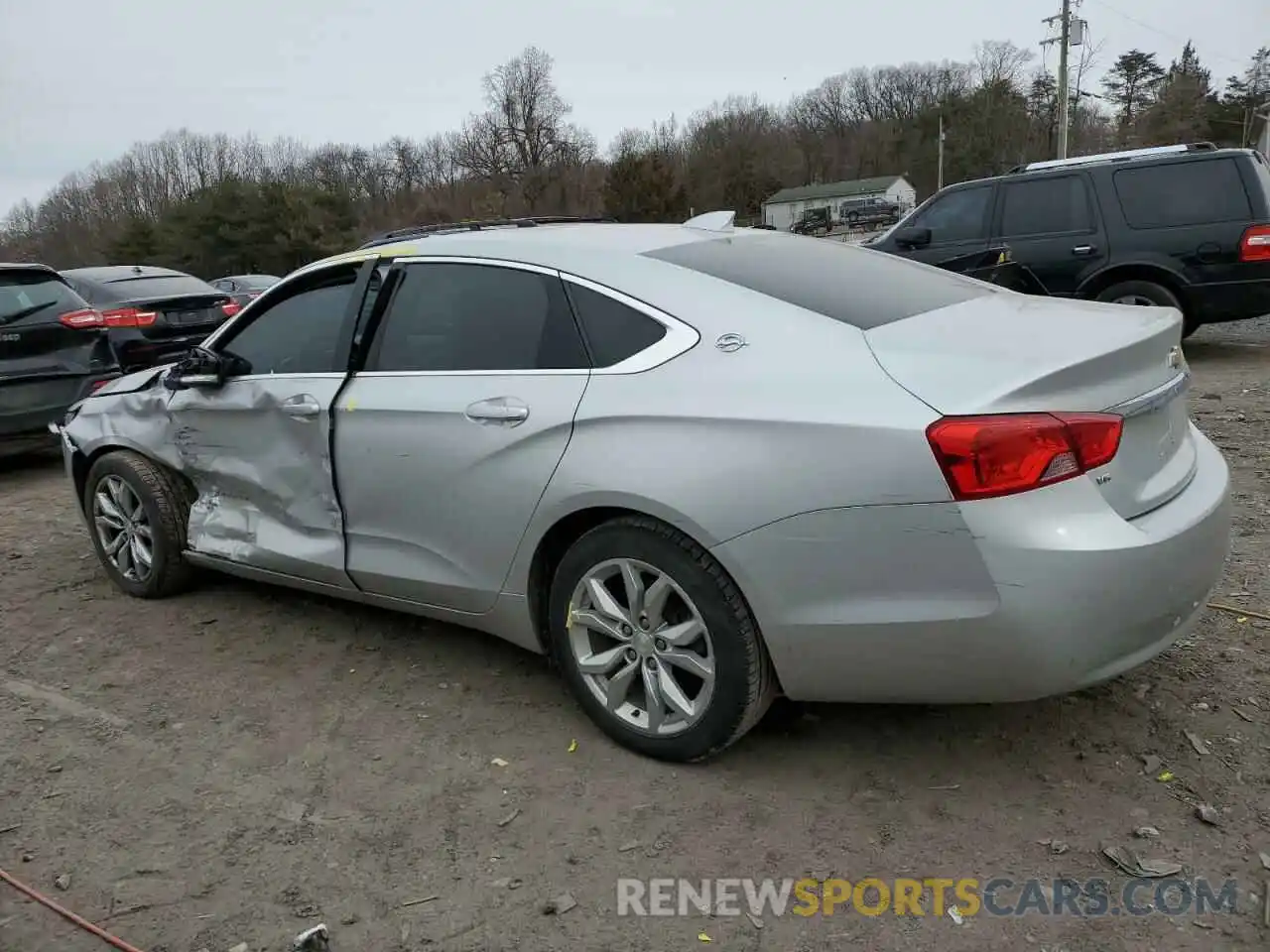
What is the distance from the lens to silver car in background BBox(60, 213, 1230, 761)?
2.40m

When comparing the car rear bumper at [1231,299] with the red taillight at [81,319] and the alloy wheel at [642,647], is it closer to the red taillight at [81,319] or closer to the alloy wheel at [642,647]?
the alloy wheel at [642,647]

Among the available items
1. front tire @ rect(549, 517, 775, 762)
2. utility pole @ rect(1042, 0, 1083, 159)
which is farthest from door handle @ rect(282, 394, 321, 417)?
utility pole @ rect(1042, 0, 1083, 159)

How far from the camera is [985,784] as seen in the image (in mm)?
2795

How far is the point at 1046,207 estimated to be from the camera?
29.3 feet

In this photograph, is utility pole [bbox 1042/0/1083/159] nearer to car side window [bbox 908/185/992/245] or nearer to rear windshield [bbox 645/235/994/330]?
car side window [bbox 908/185/992/245]

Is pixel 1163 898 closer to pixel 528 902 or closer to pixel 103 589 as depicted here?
pixel 528 902

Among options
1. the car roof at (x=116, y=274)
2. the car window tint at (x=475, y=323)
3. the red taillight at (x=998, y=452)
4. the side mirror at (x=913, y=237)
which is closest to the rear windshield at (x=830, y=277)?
the car window tint at (x=475, y=323)

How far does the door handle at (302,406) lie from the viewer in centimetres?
371

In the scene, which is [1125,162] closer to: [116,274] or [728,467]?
[728,467]

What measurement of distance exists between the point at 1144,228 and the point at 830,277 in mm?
6551

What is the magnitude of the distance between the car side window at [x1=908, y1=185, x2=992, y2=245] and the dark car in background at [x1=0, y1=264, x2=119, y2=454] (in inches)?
285

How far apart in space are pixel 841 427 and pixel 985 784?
112 cm

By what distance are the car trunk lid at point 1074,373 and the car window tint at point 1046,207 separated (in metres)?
6.41

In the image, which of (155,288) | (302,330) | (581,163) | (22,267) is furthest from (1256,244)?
(581,163)
